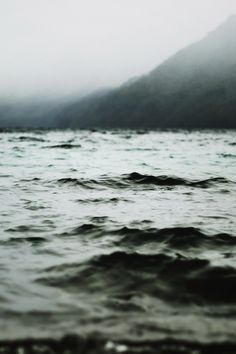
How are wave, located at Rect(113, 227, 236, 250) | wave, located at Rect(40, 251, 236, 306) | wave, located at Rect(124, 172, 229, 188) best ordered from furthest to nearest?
wave, located at Rect(124, 172, 229, 188)
wave, located at Rect(113, 227, 236, 250)
wave, located at Rect(40, 251, 236, 306)

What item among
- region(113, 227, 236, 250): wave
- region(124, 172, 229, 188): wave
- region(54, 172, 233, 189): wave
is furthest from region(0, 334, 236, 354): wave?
region(124, 172, 229, 188): wave

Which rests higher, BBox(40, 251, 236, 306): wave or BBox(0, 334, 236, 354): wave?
BBox(0, 334, 236, 354): wave

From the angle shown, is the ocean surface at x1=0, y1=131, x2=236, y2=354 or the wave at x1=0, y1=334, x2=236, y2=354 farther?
the ocean surface at x1=0, y1=131, x2=236, y2=354

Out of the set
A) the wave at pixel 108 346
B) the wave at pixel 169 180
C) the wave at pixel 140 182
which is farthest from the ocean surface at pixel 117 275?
the wave at pixel 169 180

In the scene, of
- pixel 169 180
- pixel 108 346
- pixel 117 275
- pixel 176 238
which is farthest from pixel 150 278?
pixel 169 180

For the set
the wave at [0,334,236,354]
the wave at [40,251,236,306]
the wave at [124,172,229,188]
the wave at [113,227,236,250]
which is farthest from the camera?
the wave at [124,172,229,188]

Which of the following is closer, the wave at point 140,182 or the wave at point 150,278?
the wave at point 150,278

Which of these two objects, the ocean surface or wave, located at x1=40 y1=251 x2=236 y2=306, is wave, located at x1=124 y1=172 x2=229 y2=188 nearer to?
the ocean surface

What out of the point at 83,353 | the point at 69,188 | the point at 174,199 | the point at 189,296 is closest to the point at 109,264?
the point at 189,296

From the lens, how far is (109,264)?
15.9ft

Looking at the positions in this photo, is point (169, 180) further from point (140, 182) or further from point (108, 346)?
point (108, 346)

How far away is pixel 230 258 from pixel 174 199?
411cm

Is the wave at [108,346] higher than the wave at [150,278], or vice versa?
the wave at [108,346]

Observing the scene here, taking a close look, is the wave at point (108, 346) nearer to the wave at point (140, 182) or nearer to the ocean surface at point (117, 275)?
the ocean surface at point (117, 275)
